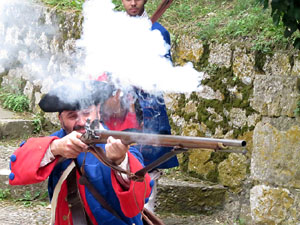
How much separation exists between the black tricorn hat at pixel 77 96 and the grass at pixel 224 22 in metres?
1.95

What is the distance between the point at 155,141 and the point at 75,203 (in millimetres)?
791

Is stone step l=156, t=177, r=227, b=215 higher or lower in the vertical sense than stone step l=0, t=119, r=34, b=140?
lower

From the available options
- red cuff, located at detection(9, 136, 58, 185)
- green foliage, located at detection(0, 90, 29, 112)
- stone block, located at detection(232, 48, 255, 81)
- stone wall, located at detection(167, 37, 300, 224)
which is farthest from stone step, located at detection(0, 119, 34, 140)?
red cuff, located at detection(9, 136, 58, 185)

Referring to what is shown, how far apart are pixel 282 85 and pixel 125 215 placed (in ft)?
6.70

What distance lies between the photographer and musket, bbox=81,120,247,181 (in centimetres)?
216

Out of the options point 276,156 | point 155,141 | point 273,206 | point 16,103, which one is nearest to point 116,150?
point 155,141

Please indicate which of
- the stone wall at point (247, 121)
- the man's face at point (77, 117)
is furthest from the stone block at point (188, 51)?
the man's face at point (77, 117)

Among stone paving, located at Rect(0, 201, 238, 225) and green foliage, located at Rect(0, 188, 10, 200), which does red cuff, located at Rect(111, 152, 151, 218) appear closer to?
stone paving, located at Rect(0, 201, 238, 225)

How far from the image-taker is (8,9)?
671cm

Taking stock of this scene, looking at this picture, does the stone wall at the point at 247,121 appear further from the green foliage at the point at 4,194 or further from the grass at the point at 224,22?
the green foliage at the point at 4,194

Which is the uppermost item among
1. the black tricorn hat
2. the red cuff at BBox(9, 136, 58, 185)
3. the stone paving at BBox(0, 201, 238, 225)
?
the black tricorn hat

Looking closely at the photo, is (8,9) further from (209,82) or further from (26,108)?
(209,82)

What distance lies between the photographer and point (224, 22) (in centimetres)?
548

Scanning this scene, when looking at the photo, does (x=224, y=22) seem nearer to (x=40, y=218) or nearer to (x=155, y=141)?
(x=40, y=218)
